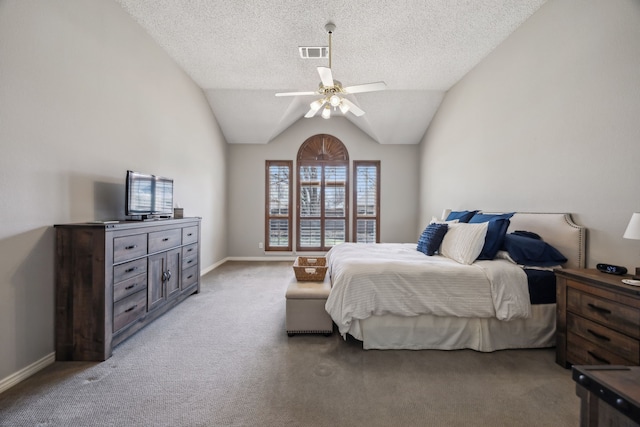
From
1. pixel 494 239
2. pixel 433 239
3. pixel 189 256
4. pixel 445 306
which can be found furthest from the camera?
pixel 189 256

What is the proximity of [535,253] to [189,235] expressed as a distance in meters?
3.68

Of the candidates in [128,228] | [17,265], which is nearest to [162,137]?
[128,228]

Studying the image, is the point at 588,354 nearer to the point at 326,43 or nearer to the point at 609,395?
the point at 609,395

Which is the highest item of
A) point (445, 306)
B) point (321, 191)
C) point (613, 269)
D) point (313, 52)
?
point (313, 52)

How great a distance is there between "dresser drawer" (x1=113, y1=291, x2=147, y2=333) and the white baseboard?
41 centimetres

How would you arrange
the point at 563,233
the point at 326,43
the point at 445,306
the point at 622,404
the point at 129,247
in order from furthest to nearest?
the point at 326,43
the point at 563,233
the point at 129,247
the point at 445,306
the point at 622,404

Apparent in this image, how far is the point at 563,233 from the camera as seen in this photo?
2.35m

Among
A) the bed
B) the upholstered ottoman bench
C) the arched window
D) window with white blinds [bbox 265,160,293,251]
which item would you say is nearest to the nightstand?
the bed

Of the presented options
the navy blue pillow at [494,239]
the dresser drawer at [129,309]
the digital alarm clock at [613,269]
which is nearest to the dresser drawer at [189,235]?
the dresser drawer at [129,309]

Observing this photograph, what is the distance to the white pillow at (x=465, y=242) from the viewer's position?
2.43 m

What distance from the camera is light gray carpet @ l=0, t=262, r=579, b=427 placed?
1448mm

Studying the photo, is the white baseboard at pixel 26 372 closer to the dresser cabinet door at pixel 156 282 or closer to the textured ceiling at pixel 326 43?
the dresser cabinet door at pixel 156 282

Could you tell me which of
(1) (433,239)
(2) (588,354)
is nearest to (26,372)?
(1) (433,239)

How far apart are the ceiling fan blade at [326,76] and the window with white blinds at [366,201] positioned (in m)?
3.17
